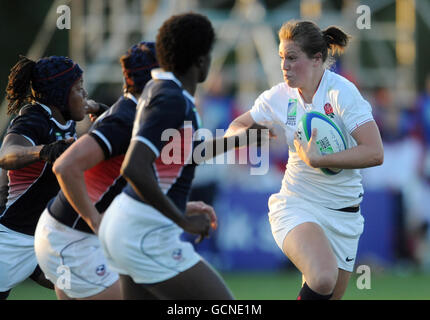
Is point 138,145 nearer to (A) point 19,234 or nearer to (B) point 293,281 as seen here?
(A) point 19,234

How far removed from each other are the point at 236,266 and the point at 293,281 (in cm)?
101

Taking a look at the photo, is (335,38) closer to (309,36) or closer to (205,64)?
(309,36)

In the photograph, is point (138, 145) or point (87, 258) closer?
point (138, 145)

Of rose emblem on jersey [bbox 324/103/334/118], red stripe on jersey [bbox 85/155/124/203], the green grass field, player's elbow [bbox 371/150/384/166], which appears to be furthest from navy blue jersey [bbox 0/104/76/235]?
the green grass field

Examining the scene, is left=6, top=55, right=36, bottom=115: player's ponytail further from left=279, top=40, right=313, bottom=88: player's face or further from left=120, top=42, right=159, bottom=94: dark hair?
left=279, top=40, right=313, bottom=88: player's face

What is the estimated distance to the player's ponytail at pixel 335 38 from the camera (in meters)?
6.31

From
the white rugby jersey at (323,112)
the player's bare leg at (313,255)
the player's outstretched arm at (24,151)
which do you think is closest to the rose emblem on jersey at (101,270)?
the player's outstretched arm at (24,151)

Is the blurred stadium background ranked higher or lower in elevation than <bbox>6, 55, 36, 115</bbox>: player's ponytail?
lower

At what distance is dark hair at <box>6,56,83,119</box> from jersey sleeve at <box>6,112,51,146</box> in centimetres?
17

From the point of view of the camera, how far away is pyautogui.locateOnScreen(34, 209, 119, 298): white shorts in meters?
5.06

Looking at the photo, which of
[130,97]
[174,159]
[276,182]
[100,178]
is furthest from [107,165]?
[276,182]

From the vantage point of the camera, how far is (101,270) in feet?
16.8

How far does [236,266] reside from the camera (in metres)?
11.8
